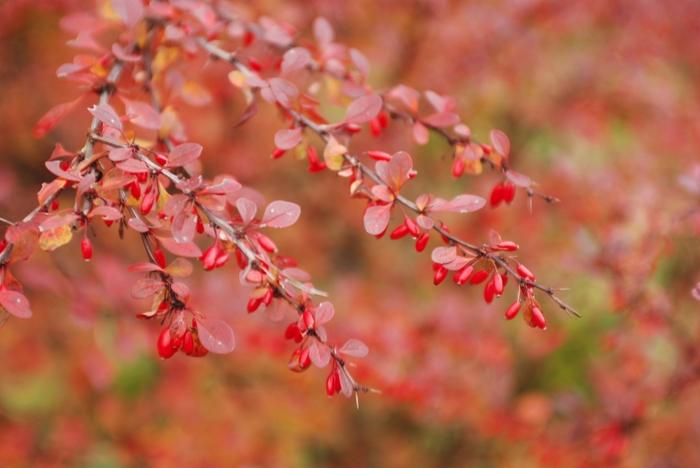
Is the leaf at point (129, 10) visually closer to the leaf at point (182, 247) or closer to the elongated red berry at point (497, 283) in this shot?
the leaf at point (182, 247)

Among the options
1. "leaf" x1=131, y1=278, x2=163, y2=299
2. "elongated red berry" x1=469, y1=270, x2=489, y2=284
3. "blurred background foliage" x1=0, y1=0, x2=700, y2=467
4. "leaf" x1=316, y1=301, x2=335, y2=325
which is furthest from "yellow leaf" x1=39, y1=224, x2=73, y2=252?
"blurred background foliage" x1=0, y1=0, x2=700, y2=467

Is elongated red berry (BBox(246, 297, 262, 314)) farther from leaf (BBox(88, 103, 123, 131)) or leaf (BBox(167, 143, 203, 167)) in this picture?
leaf (BBox(88, 103, 123, 131))

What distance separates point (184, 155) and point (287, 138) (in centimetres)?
22

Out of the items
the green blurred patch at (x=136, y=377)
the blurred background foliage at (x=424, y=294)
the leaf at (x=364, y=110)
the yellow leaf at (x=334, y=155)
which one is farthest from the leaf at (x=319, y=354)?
the green blurred patch at (x=136, y=377)

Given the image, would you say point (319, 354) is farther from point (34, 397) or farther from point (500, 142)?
point (34, 397)

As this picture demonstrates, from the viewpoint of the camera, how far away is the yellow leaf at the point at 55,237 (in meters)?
1.00

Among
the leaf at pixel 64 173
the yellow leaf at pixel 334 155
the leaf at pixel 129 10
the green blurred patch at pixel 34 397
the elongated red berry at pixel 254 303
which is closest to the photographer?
the leaf at pixel 64 173

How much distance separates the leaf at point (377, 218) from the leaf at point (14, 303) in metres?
0.50

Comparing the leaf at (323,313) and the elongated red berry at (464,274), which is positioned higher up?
the elongated red berry at (464,274)

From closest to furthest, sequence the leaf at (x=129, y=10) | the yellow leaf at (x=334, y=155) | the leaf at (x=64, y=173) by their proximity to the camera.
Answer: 1. the leaf at (x=64, y=173)
2. the yellow leaf at (x=334, y=155)
3. the leaf at (x=129, y=10)

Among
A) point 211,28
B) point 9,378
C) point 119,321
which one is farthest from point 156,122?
point 9,378

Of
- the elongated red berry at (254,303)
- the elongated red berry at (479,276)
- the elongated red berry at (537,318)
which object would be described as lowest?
the elongated red berry at (254,303)

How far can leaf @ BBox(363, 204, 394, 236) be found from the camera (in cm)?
111

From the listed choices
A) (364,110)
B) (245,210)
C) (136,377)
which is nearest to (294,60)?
(364,110)
